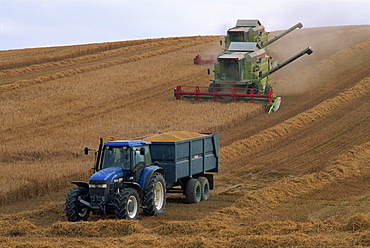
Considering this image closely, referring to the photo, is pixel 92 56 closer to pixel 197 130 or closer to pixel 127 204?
pixel 197 130

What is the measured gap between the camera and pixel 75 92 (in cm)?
3969

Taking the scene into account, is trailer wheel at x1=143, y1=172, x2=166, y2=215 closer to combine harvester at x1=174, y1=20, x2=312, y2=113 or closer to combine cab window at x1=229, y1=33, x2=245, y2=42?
combine harvester at x1=174, y1=20, x2=312, y2=113

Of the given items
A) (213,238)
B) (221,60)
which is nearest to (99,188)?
(213,238)

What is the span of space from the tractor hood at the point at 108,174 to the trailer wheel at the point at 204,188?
11.8 ft

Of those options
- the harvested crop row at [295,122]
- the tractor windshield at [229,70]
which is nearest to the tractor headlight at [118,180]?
the harvested crop row at [295,122]

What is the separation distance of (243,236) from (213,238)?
0.63 m

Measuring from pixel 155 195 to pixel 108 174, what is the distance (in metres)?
1.75

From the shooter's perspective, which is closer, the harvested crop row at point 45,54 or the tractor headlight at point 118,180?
the tractor headlight at point 118,180

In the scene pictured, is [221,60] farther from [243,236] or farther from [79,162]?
[243,236]

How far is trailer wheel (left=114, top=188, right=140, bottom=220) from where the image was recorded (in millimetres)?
14096

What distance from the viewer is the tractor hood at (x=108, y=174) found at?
47.1 feet

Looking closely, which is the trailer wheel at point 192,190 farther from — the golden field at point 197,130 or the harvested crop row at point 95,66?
the harvested crop row at point 95,66

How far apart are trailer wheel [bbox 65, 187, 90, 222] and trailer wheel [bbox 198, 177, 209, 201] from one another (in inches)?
167

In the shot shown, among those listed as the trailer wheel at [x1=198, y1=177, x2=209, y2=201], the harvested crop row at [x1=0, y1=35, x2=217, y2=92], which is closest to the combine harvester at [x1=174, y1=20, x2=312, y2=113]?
the harvested crop row at [x1=0, y1=35, x2=217, y2=92]
